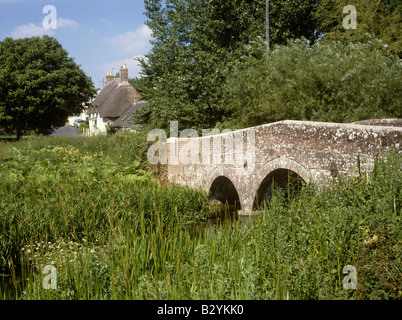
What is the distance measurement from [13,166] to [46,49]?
19.0 metres

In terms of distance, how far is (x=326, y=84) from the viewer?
11.6 meters

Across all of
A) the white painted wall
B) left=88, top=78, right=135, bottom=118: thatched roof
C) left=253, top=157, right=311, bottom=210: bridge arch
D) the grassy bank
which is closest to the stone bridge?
left=253, top=157, right=311, bottom=210: bridge arch

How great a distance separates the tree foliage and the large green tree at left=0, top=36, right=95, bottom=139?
18.3m

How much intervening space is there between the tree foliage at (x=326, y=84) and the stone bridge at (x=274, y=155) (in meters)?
2.33

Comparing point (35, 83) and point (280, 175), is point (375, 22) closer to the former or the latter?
point (280, 175)

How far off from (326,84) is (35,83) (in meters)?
21.3

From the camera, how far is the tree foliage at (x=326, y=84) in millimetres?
10906

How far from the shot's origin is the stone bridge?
618 cm

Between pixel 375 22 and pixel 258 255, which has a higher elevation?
pixel 375 22

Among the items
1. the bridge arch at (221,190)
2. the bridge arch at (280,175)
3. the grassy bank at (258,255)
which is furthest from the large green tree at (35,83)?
the grassy bank at (258,255)

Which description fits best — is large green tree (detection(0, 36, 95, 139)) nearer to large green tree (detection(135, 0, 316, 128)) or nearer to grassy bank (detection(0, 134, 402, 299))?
large green tree (detection(135, 0, 316, 128))

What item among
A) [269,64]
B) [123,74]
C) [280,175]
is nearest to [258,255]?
[280,175]

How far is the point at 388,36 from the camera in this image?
13.9 metres

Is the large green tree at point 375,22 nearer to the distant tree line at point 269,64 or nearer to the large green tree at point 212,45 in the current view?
the distant tree line at point 269,64
